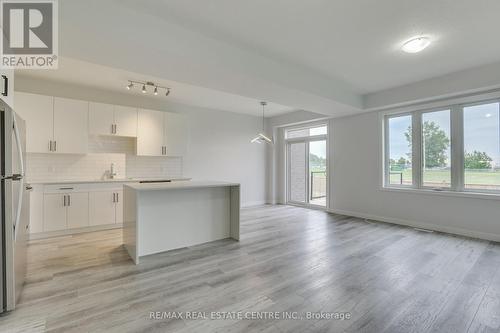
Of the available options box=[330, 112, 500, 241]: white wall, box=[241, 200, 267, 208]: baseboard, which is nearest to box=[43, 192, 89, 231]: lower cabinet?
box=[241, 200, 267, 208]: baseboard

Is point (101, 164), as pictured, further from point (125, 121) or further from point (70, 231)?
point (70, 231)

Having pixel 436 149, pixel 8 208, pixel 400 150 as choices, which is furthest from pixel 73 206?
pixel 436 149

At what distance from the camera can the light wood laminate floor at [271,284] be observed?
1.84 m

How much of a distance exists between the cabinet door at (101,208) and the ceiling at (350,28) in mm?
3386

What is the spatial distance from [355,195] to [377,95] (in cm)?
225

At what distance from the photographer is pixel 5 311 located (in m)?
1.93

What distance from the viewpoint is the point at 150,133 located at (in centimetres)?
511

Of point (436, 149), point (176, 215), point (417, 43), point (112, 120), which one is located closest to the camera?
point (417, 43)

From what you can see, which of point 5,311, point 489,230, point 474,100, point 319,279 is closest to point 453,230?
point 489,230

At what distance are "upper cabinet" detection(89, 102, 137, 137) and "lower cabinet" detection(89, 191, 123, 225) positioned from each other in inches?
46.9

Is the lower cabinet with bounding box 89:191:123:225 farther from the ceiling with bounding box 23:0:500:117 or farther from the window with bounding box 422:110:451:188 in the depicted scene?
the window with bounding box 422:110:451:188

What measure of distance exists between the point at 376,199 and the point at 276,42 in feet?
13.2

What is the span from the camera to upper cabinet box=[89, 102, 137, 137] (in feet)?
14.7

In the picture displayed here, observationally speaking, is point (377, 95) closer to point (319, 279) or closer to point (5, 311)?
point (319, 279)
